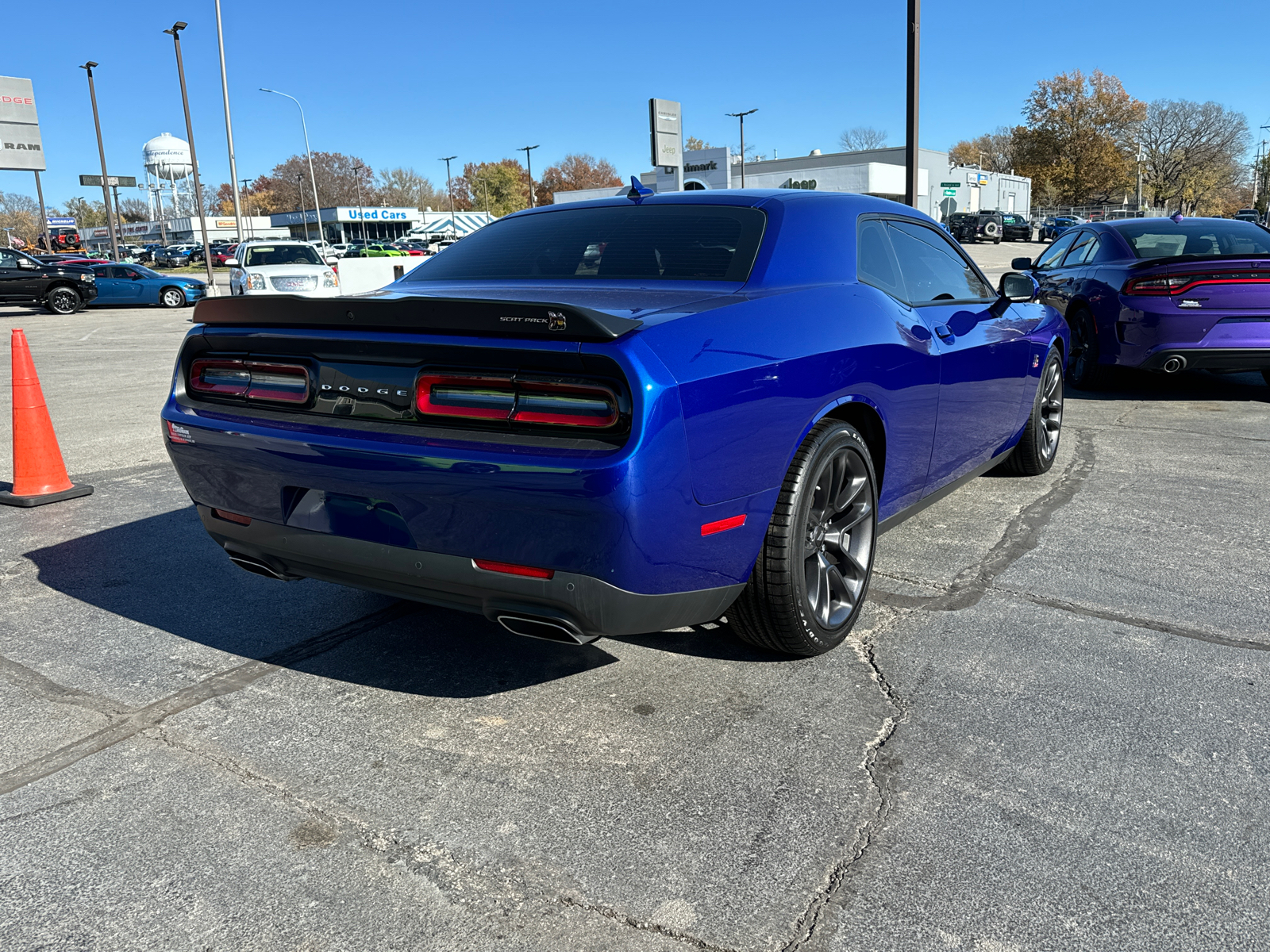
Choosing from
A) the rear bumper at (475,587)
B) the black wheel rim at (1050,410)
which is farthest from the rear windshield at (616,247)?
the black wheel rim at (1050,410)

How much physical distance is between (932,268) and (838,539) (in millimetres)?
1555

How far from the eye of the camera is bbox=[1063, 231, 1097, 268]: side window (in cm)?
886

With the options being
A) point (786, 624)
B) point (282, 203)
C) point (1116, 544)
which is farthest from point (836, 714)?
point (282, 203)

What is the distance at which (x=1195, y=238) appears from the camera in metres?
8.20

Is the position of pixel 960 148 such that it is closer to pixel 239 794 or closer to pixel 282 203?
pixel 282 203

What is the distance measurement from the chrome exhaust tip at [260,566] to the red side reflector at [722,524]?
1.28 meters

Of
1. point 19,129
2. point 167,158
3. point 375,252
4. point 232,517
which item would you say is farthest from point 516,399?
point 167,158

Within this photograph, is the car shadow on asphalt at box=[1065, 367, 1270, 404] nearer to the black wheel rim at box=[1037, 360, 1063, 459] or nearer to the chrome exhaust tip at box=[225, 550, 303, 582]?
the black wheel rim at box=[1037, 360, 1063, 459]

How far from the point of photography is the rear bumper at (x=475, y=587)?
8.11ft

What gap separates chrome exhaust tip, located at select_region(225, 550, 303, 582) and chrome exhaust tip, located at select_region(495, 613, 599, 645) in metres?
0.82

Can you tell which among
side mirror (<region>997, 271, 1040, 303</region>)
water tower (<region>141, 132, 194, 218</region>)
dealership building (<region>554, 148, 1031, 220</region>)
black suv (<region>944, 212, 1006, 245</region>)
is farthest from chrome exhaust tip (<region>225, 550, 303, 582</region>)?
water tower (<region>141, 132, 194, 218</region>)

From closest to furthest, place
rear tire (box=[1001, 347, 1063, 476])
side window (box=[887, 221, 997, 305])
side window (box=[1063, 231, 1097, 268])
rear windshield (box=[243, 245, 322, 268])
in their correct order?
side window (box=[887, 221, 997, 305])
rear tire (box=[1001, 347, 1063, 476])
side window (box=[1063, 231, 1097, 268])
rear windshield (box=[243, 245, 322, 268])

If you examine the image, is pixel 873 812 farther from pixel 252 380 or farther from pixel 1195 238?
pixel 1195 238

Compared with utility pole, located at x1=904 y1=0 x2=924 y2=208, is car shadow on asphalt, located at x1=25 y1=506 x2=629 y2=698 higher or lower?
lower
